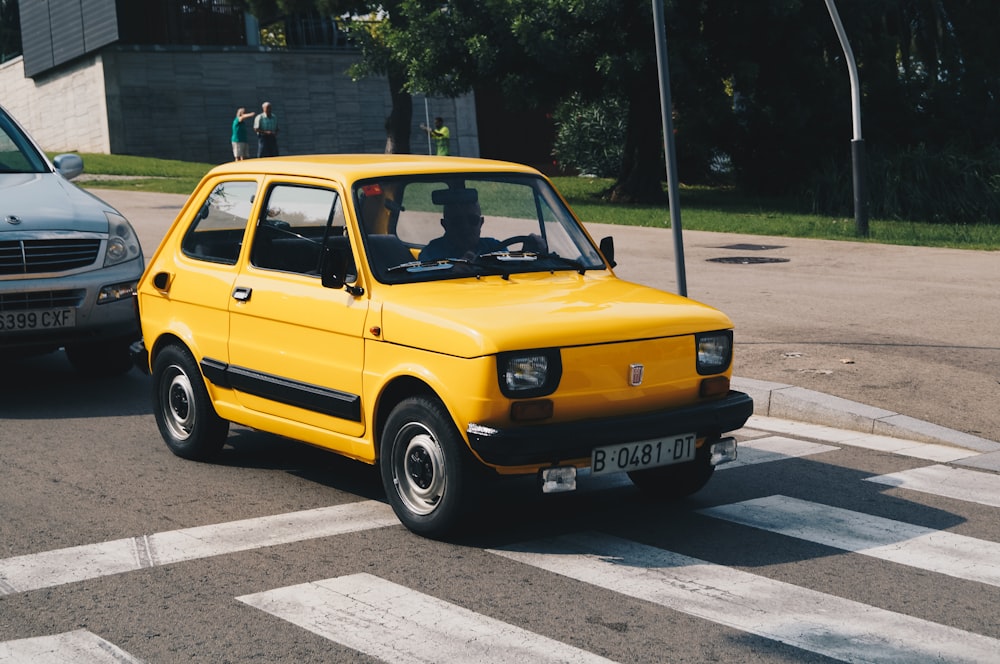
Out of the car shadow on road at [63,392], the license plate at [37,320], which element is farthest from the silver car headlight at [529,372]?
the license plate at [37,320]

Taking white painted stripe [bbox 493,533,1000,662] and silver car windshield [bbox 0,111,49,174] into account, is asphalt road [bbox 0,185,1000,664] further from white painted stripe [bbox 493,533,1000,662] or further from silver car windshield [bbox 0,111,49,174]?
silver car windshield [bbox 0,111,49,174]

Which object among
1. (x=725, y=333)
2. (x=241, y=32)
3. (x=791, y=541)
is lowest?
(x=791, y=541)

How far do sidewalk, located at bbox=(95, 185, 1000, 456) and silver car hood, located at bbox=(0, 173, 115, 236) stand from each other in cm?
477

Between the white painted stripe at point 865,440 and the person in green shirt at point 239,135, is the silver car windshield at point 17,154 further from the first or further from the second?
the person in green shirt at point 239,135

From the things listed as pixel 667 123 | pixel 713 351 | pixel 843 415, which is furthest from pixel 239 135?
pixel 713 351

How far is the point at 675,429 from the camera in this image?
232 inches

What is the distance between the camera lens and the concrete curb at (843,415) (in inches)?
305

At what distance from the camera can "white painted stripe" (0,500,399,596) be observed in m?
5.48

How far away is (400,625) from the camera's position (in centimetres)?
479

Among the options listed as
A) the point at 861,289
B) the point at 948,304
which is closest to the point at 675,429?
the point at 948,304

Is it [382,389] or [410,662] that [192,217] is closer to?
[382,389]

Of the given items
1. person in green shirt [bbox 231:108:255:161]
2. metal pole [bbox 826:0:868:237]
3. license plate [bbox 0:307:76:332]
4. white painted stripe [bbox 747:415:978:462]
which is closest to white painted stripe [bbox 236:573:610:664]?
white painted stripe [bbox 747:415:978:462]

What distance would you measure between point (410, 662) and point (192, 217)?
12.8 feet

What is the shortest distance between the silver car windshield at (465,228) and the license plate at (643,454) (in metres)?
1.23
